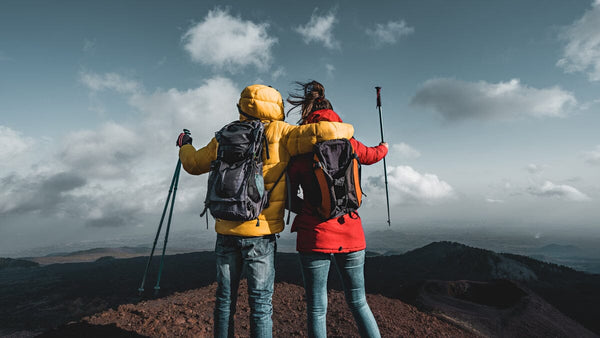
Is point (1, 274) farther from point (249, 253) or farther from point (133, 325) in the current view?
point (249, 253)

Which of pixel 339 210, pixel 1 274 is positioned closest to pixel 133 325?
pixel 339 210

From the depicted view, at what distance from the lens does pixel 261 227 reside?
89.7 inches

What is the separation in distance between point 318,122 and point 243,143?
28.5 inches

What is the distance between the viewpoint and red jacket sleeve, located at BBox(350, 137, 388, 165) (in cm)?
260

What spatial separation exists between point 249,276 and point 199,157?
49.3 inches

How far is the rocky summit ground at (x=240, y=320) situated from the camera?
167 inches

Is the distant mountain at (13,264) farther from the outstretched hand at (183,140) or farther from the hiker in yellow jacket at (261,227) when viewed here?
the hiker in yellow jacket at (261,227)

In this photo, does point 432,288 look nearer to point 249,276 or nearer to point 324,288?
point 324,288

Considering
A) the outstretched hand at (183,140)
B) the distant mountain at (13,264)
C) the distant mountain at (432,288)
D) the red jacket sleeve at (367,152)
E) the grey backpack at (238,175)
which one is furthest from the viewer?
the distant mountain at (13,264)

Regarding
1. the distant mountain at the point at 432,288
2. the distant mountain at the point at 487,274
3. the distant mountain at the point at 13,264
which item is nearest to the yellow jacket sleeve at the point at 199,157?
the distant mountain at the point at 432,288

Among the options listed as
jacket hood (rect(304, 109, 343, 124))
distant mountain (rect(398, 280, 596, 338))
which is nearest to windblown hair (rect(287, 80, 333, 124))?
jacket hood (rect(304, 109, 343, 124))

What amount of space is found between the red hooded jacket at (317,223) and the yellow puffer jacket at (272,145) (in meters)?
0.13

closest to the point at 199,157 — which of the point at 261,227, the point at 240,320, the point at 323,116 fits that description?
the point at 261,227

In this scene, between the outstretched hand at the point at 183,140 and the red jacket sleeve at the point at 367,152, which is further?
the outstretched hand at the point at 183,140
